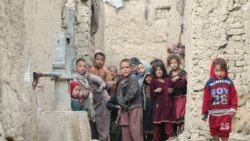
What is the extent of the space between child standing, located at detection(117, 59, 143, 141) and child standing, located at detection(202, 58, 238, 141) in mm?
1443

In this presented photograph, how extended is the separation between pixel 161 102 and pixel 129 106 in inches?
16.5

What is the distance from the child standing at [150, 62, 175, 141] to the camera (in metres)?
6.67

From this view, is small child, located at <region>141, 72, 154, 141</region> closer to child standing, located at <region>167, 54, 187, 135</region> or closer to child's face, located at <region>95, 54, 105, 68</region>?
child standing, located at <region>167, 54, 187, 135</region>

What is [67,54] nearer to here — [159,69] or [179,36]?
[159,69]

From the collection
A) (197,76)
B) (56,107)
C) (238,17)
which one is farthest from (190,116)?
(56,107)

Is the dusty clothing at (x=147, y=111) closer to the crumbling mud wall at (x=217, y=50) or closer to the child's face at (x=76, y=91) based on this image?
the crumbling mud wall at (x=217, y=50)

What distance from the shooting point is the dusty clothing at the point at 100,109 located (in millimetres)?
6941

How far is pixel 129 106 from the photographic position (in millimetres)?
6656

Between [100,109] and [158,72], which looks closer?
[158,72]

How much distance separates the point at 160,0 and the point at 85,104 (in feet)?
44.4

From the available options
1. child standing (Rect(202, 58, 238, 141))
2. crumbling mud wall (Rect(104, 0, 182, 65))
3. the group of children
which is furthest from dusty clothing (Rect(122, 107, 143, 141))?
crumbling mud wall (Rect(104, 0, 182, 65))

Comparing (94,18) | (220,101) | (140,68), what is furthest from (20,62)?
(94,18)

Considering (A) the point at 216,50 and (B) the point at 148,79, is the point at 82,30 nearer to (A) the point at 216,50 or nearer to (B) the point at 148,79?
(B) the point at 148,79

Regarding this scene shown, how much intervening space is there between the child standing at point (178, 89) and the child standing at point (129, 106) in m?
0.46
